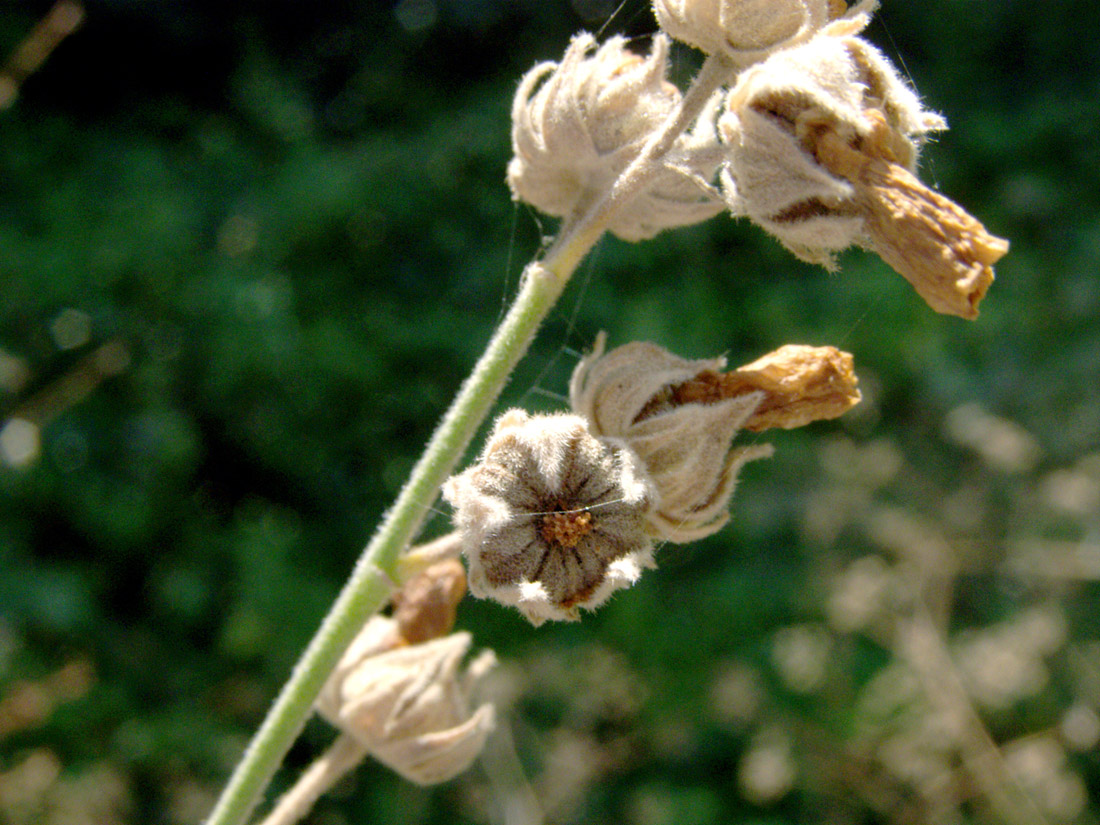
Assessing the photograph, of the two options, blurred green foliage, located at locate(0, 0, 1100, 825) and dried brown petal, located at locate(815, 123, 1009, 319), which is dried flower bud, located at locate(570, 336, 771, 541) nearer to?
dried brown petal, located at locate(815, 123, 1009, 319)

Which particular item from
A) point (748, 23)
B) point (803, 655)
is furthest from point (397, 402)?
point (748, 23)

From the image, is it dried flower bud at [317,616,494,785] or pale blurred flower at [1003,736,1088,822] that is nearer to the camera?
dried flower bud at [317,616,494,785]

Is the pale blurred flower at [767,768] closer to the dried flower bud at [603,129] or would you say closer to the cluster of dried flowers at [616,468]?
the cluster of dried flowers at [616,468]

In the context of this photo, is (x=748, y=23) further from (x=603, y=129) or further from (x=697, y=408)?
(x=697, y=408)

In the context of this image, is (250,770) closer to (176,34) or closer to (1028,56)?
(176,34)

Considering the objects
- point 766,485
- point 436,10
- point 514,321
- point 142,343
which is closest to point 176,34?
point 436,10

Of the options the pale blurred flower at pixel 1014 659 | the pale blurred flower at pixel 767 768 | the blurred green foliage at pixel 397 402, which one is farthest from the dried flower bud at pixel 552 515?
the pale blurred flower at pixel 1014 659

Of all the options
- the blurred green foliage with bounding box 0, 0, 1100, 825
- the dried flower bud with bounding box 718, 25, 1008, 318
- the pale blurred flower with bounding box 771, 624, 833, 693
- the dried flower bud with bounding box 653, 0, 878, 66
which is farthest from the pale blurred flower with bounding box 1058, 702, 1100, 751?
the dried flower bud with bounding box 653, 0, 878, 66
